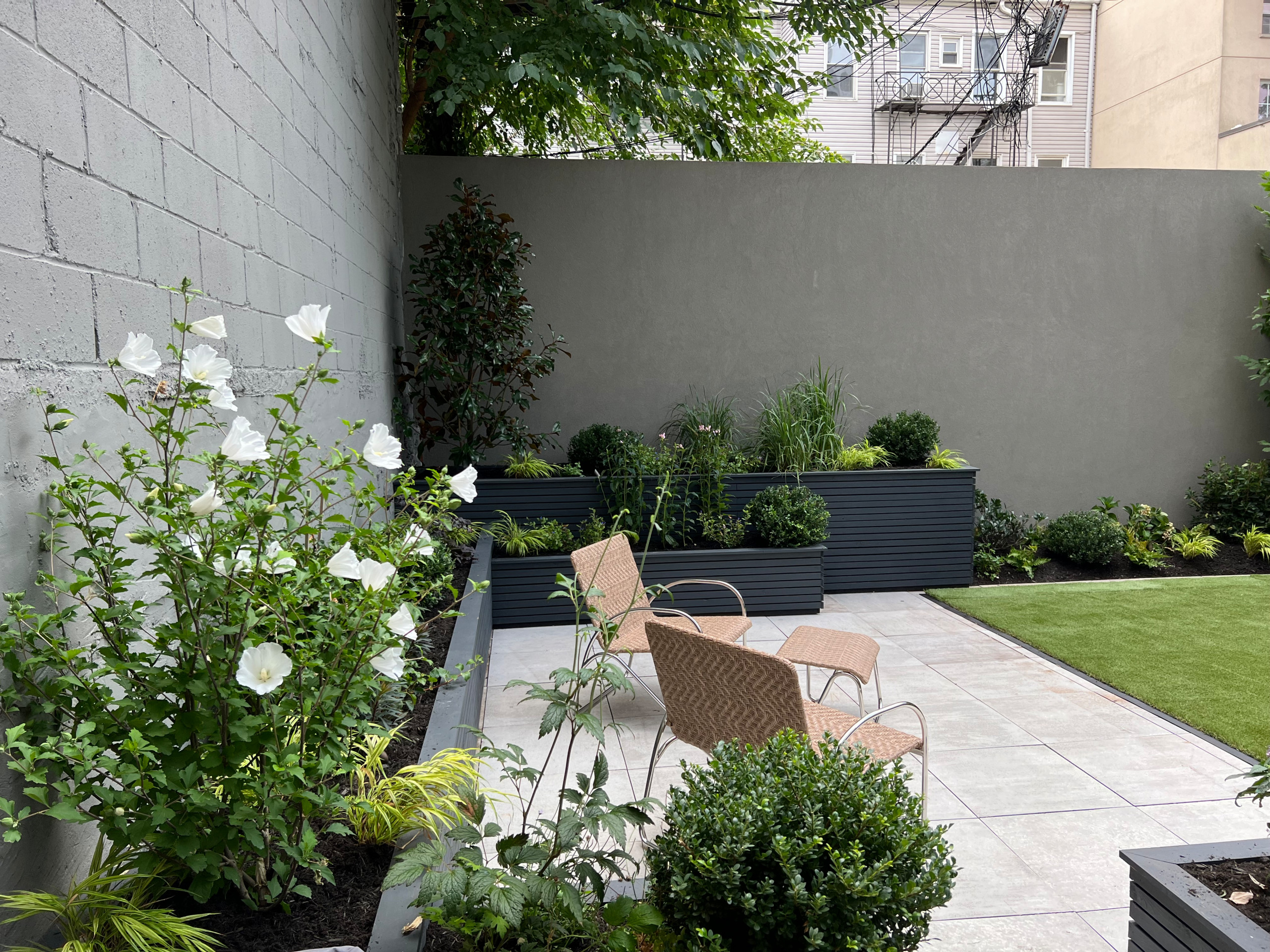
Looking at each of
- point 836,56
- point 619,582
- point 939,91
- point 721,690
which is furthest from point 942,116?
point 721,690

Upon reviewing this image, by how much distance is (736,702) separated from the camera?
2.61 m

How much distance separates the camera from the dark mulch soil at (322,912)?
153cm

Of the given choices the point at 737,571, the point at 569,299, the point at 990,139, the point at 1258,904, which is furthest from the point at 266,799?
the point at 990,139

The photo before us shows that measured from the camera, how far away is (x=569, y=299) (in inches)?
278

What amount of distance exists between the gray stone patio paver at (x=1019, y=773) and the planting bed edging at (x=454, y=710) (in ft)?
1.01

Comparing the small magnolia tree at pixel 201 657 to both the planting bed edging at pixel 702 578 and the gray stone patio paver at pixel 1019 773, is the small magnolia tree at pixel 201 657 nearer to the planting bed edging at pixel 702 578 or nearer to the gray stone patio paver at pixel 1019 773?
the gray stone patio paver at pixel 1019 773

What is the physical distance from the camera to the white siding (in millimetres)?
15891

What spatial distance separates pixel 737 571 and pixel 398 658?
4528 mm

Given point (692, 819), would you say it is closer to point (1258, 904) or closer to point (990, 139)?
point (1258, 904)

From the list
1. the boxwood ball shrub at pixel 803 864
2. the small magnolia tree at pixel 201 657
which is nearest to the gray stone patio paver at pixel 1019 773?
the boxwood ball shrub at pixel 803 864

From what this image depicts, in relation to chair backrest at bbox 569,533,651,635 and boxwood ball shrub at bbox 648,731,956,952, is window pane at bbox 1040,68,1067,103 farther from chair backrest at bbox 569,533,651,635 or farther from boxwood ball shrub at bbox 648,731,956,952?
boxwood ball shrub at bbox 648,731,956,952

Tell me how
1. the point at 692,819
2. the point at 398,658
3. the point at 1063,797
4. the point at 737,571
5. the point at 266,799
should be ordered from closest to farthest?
the point at 266,799 → the point at 398,658 → the point at 692,819 → the point at 1063,797 → the point at 737,571

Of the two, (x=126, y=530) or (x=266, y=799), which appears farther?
(x=126, y=530)

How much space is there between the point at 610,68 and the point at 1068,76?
1420cm
